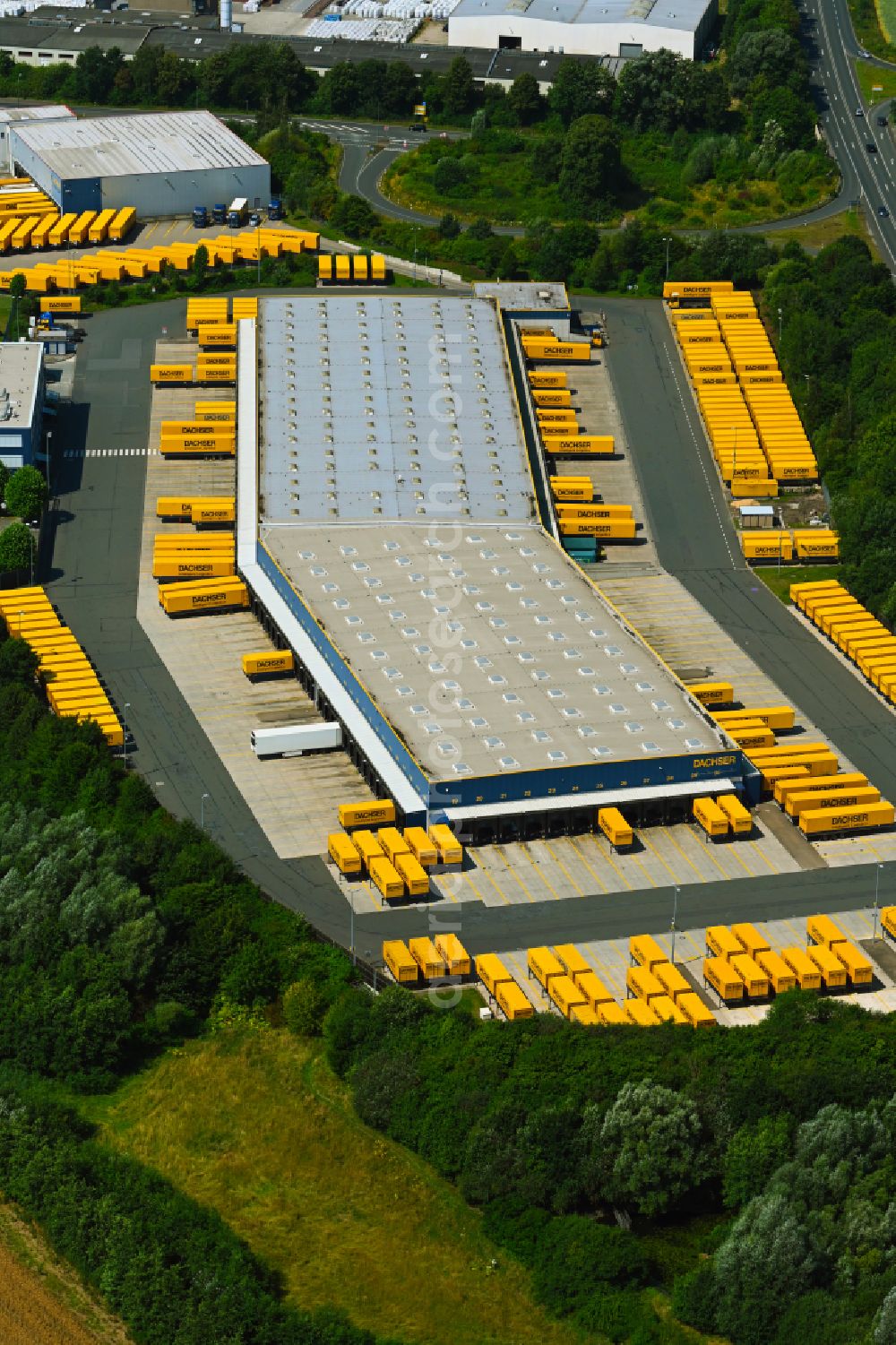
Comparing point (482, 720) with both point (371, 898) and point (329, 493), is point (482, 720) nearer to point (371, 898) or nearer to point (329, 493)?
point (371, 898)

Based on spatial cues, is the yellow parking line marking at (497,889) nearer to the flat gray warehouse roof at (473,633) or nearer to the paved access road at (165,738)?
the flat gray warehouse roof at (473,633)

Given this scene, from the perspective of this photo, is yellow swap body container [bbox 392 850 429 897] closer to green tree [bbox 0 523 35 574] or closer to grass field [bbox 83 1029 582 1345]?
grass field [bbox 83 1029 582 1345]

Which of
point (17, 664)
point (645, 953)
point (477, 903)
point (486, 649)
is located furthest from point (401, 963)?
point (17, 664)

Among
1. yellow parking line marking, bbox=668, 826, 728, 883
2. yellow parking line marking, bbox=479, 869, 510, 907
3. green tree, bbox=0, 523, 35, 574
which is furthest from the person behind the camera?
green tree, bbox=0, 523, 35, 574

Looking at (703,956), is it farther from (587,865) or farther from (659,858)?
(587,865)

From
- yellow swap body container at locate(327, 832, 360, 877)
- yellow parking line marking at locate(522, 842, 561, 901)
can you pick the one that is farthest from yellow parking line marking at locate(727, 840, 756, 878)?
yellow swap body container at locate(327, 832, 360, 877)

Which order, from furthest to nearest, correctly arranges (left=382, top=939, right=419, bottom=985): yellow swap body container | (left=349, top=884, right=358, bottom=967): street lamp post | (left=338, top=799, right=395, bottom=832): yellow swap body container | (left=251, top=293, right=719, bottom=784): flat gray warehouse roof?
(left=251, top=293, right=719, bottom=784): flat gray warehouse roof < (left=338, top=799, right=395, bottom=832): yellow swap body container < (left=349, top=884, right=358, bottom=967): street lamp post < (left=382, top=939, right=419, bottom=985): yellow swap body container
